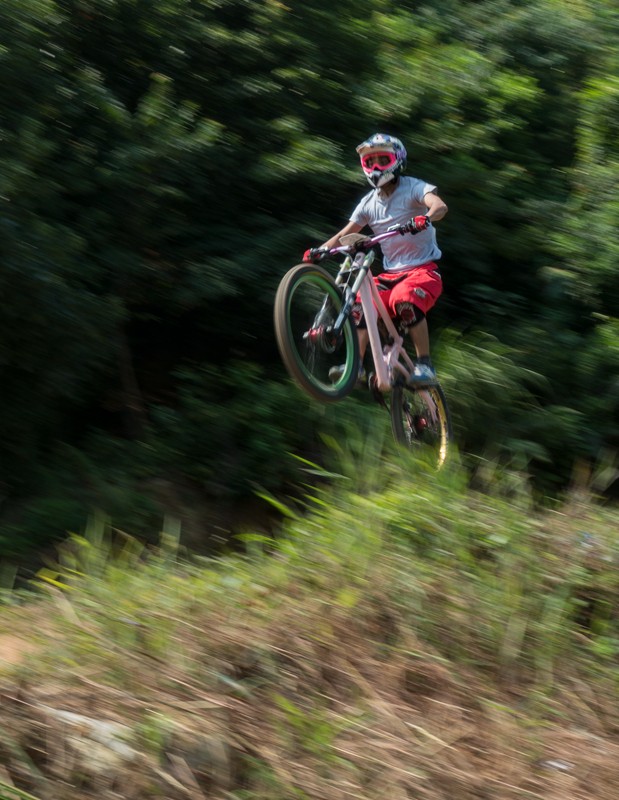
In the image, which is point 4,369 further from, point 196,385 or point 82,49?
point 82,49

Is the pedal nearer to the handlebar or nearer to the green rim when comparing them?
the green rim

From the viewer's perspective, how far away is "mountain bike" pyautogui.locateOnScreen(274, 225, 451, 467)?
6.41m

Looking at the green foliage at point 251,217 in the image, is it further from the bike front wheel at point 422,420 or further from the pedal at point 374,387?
the pedal at point 374,387

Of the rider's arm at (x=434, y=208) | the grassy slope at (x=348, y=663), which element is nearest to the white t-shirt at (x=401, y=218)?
the rider's arm at (x=434, y=208)

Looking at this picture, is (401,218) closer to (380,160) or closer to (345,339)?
(380,160)

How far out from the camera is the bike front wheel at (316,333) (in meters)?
6.36

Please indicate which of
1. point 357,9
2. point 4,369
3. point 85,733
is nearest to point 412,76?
point 357,9

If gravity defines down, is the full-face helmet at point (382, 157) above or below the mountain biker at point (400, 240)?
above

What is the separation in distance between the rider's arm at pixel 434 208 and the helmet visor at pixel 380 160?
1.03ft

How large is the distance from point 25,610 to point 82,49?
4689mm

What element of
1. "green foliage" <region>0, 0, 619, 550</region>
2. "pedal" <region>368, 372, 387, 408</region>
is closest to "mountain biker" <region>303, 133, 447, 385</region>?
"pedal" <region>368, 372, 387, 408</region>

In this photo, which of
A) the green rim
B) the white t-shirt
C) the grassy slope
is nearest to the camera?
the grassy slope

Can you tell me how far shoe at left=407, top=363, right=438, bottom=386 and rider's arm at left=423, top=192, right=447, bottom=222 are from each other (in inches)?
42.8

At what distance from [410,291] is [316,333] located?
893 mm
